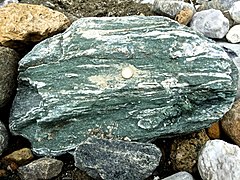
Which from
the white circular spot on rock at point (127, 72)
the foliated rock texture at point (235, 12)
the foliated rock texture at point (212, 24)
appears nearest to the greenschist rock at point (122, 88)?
the white circular spot on rock at point (127, 72)

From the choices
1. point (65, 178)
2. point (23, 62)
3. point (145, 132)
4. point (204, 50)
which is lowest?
point (65, 178)

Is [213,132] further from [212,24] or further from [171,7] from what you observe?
[171,7]

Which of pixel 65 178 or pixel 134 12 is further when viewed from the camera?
pixel 134 12

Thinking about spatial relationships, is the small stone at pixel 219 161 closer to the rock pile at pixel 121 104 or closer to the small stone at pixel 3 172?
the rock pile at pixel 121 104

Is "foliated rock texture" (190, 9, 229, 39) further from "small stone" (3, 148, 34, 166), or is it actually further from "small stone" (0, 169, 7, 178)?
"small stone" (0, 169, 7, 178)

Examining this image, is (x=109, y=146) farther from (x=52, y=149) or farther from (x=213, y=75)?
(x=213, y=75)

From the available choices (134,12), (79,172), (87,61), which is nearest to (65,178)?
(79,172)

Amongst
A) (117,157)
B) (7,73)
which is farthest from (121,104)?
(7,73)
